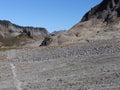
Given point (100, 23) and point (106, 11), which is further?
point (106, 11)

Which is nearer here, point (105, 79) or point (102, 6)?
point (105, 79)

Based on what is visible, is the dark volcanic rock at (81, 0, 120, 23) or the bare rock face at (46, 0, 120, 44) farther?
the dark volcanic rock at (81, 0, 120, 23)

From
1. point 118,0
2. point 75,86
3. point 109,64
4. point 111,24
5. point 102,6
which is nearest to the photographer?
point 75,86

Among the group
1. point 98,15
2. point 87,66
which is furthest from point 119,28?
point 87,66

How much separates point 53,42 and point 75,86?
85811 millimetres

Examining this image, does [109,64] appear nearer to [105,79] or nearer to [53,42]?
[105,79]

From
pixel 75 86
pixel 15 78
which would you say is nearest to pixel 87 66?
pixel 15 78

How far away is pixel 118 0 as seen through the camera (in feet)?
412

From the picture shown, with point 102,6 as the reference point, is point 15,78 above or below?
below

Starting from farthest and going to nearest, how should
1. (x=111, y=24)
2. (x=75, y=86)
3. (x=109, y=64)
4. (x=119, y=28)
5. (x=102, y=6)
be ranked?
(x=102, y=6) → (x=111, y=24) → (x=119, y=28) → (x=109, y=64) → (x=75, y=86)

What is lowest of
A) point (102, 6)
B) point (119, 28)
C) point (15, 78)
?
point (15, 78)

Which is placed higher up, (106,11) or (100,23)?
(106,11)

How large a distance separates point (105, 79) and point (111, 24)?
8987 centimetres

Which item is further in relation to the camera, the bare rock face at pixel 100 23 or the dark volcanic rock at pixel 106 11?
the dark volcanic rock at pixel 106 11
